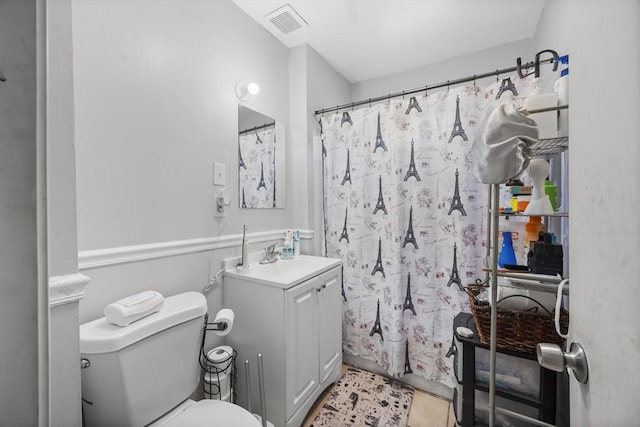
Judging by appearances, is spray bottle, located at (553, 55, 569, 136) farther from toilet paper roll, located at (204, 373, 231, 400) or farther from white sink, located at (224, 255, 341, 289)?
toilet paper roll, located at (204, 373, 231, 400)

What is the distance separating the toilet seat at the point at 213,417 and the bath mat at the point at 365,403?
0.70 metres

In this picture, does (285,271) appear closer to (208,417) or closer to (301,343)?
(301,343)

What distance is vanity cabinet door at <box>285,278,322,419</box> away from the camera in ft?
4.17

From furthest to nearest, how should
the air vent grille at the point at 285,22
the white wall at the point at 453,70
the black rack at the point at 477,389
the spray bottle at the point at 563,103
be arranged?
1. the white wall at the point at 453,70
2. the air vent grille at the point at 285,22
3. the black rack at the point at 477,389
4. the spray bottle at the point at 563,103

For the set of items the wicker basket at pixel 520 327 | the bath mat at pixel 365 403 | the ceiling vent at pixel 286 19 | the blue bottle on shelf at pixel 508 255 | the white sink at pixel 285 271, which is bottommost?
the bath mat at pixel 365 403

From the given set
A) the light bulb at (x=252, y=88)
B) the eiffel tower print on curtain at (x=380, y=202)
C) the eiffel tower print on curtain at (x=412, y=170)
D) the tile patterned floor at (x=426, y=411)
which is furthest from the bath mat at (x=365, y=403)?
the light bulb at (x=252, y=88)

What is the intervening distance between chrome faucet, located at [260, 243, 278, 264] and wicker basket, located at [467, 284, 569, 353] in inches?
45.3

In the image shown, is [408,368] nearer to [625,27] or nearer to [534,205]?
[534,205]

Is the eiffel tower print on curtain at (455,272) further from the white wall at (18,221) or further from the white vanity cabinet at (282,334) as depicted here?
the white wall at (18,221)

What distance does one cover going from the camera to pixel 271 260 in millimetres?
1683

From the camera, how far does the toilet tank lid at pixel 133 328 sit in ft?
2.57

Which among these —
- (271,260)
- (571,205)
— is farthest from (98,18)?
(571,205)

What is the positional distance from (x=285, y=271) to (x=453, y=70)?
2.14 m

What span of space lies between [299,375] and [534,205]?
1358 millimetres
